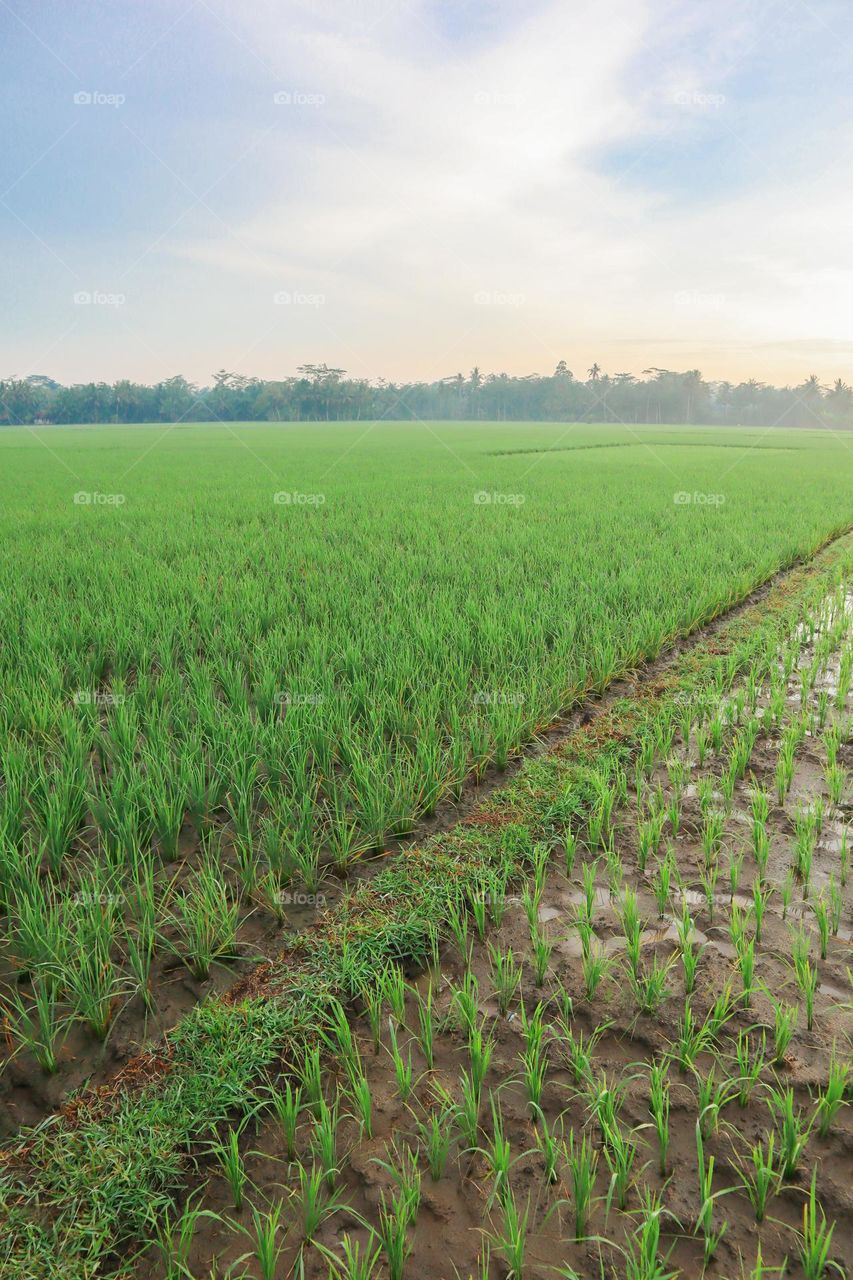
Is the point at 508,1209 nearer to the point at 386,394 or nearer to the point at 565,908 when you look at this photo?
the point at 565,908

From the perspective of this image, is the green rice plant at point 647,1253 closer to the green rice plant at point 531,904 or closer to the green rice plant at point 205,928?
the green rice plant at point 531,904

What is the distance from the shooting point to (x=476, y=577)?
6.66 metres

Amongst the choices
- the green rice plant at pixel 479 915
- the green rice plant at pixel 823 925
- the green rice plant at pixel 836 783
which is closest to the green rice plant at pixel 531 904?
the green rice plant at pixel 479 915

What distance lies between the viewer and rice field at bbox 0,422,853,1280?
5.19ft

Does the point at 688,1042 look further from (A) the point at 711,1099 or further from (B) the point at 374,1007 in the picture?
(B) the point at 374,1007

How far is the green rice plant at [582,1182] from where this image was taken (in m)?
1.46

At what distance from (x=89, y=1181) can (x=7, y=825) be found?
4.58ft

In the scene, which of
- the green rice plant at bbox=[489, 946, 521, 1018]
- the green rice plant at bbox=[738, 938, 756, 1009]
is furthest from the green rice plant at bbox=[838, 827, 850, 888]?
the green rice plant at bbox=[489, 946, 521, 1018]

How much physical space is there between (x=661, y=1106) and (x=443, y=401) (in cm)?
10532

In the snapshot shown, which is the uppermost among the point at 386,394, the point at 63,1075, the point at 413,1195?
the point at 386,394

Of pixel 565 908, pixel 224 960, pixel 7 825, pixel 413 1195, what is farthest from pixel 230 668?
pixel 413 1195

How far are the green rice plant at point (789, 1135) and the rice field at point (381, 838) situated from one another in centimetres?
2

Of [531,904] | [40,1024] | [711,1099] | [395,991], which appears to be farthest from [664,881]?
[40,1024]

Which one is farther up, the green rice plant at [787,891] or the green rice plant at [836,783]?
the green rice plant at [836,783]
